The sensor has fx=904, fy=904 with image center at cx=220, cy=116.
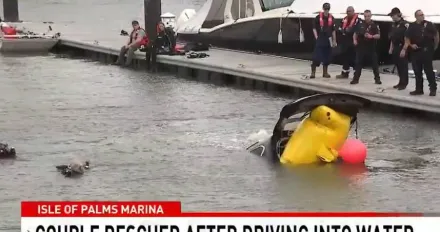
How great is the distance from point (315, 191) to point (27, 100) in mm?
9890

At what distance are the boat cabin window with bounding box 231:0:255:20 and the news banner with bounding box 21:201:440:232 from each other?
18.2 m

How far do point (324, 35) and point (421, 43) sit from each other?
2876mm

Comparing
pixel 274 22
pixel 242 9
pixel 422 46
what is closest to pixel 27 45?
pixel 242 9

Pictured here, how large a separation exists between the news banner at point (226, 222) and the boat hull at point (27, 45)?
78.8ft

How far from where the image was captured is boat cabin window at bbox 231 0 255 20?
932 inches

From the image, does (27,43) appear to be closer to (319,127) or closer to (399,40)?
(399,40)

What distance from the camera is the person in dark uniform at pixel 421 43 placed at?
15141 millimetres

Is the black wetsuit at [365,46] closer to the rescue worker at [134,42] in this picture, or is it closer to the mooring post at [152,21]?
the mooring post at [152,21]

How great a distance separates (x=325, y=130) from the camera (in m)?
11.8

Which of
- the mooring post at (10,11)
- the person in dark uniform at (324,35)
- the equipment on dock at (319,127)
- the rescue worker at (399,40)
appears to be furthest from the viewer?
the mooring post at (10,11)

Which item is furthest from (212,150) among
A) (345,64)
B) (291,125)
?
(345,64)

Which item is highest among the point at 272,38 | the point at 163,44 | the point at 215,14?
the point at 215,14

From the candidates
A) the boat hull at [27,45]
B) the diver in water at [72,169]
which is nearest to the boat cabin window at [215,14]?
the boat hull at [27,45]

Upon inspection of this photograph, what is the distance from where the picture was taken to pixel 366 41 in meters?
17.0
